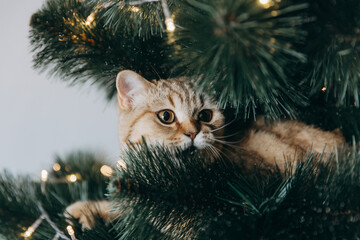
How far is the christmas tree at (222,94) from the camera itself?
1.22ft

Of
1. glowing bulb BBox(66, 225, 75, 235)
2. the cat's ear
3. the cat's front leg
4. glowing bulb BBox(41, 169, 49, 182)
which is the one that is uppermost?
the cat's ear

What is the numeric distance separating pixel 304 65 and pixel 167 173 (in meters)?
0.29

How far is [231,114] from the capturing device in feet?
2.55

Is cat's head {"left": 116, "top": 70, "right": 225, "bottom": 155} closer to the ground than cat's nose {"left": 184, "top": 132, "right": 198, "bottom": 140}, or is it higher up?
higher up

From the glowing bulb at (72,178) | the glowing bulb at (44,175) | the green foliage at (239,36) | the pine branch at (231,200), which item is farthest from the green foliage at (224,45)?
the glowing bulb at (72,178)

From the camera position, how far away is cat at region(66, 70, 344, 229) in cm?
70

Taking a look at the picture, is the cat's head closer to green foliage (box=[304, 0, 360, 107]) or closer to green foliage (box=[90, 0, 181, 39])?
green foliage (box=[90, 0, 181, 39])

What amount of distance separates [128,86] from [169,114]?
12 centimetres

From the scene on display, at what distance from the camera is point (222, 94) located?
458 millimetres

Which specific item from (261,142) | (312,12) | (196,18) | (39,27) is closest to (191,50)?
(196,18)

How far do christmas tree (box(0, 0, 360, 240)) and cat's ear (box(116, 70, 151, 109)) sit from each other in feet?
0.19

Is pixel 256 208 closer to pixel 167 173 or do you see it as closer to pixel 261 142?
pixel 167 173

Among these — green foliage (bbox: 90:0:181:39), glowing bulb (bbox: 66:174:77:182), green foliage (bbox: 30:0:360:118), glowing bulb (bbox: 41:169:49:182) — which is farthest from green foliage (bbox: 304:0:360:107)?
glowing bulb (bbox: 66:174:77:182)

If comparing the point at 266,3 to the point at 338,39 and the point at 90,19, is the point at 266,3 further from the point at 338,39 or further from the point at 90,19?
the point at 90,19
